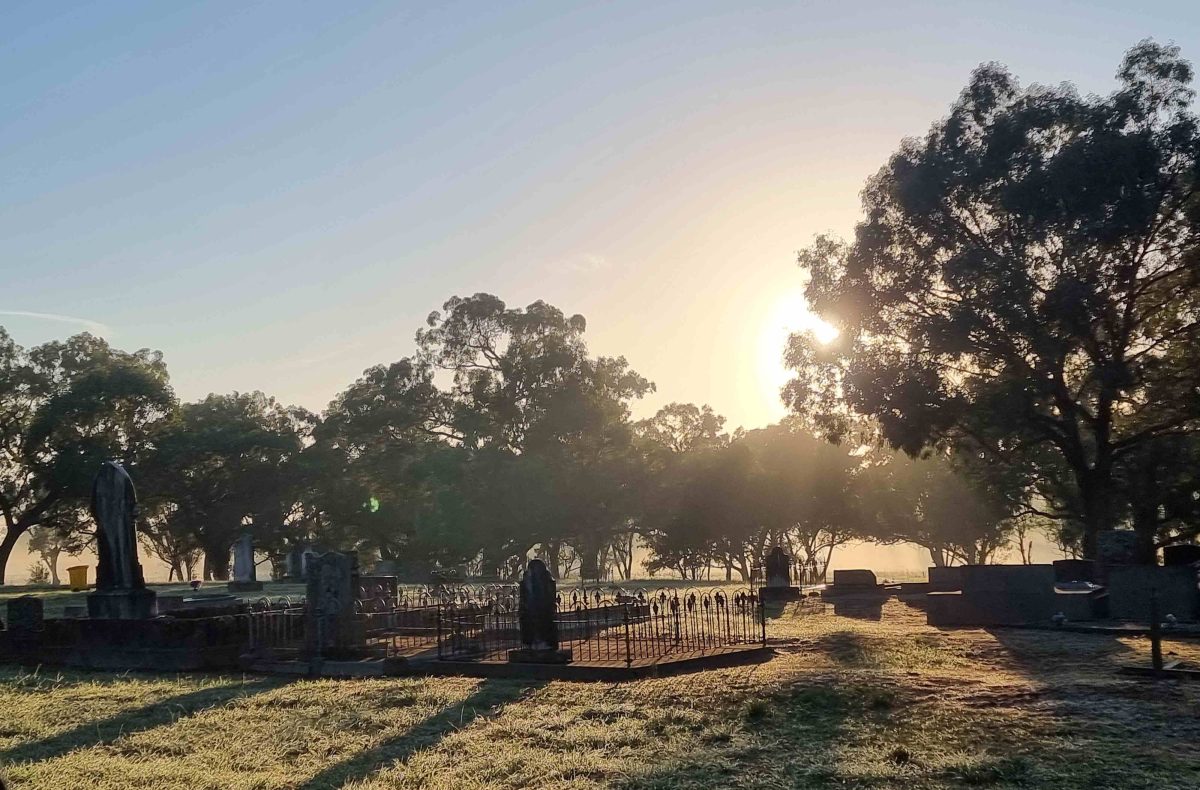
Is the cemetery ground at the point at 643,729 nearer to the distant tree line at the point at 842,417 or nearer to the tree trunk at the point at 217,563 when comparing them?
the distant tree line at the point at 842,417

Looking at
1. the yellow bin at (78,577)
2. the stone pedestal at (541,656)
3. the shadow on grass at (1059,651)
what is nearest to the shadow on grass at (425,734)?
the stone pedestal at (541,656)

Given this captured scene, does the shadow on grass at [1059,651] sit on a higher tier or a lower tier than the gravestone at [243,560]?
lower

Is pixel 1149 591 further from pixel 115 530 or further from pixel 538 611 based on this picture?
pixel 115 530

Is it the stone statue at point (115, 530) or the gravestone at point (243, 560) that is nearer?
the stone statue at point (115, 530)

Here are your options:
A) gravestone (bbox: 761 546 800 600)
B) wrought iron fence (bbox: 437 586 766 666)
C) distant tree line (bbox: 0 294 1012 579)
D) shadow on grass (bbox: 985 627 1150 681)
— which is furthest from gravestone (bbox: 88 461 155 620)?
distant tree line (bbox: 0 294 1012 579)

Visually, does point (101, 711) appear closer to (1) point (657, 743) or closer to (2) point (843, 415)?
(1) point (657, 743)

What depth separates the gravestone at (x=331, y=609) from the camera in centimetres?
1501

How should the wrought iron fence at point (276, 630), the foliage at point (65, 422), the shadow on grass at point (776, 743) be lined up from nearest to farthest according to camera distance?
the shadow on grass at point (776, 743)
the wrought iron fence at point (276, 630)
the foliage at point (65, 422)

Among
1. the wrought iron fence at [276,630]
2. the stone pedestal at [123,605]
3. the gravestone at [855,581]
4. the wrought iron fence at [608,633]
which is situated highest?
the stone pedestal at [123,605]

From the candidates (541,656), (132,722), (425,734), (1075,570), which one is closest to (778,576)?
(1075,570)

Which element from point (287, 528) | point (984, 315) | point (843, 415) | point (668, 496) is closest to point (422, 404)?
point (287, 528)

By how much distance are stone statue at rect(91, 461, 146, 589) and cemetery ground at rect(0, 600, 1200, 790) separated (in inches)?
140

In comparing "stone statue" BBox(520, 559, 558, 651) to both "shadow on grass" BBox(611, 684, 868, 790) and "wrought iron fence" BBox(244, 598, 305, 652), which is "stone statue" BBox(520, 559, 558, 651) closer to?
"shadow on grass" BBox(611, 684, 868, 790)

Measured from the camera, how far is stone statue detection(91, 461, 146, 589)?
1775 centimetres
